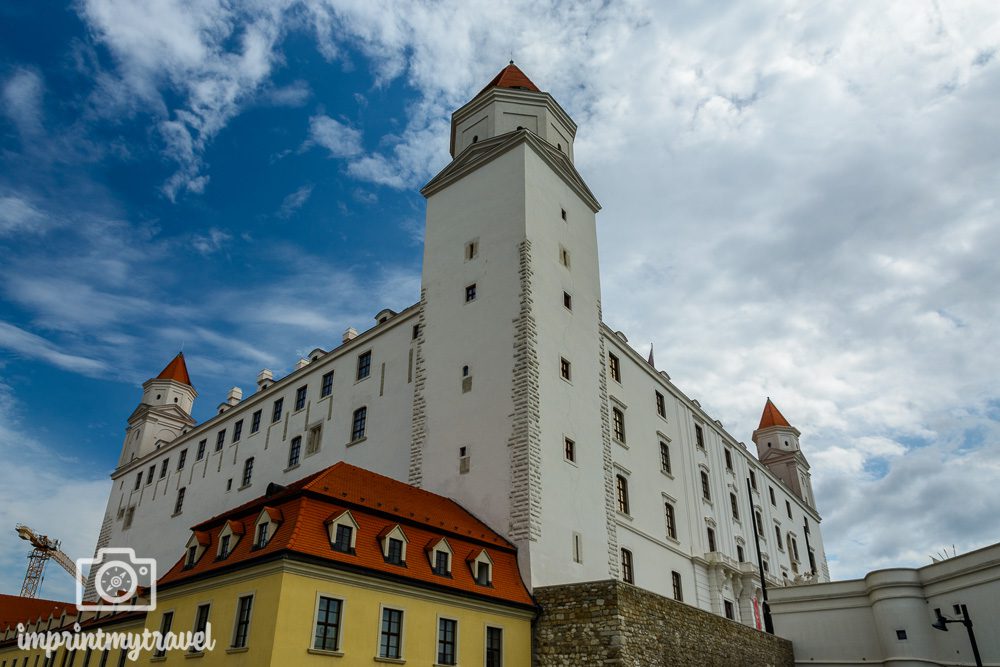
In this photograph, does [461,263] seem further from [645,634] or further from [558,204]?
[645,634]

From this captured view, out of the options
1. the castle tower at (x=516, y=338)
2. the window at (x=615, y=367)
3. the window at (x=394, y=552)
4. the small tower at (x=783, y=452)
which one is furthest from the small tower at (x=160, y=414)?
the small tower at (x=783, y=452)

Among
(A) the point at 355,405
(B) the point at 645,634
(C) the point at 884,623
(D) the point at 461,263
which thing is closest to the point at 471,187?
(D) the point at 461,263

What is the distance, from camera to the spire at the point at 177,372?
5967cm

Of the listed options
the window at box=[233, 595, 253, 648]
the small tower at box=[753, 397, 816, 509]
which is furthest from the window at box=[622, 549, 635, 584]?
the small tower at box=[753, 397, 816, 509]

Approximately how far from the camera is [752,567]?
41.5m

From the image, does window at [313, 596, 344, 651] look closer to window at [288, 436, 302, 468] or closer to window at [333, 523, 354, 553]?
window at [333, 523, 354, 553]

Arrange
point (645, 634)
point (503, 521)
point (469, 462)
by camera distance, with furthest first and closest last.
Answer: point (469, 462), point (503, 521), point (645, 634)

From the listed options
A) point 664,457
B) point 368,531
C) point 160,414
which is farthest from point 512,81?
point 160,414

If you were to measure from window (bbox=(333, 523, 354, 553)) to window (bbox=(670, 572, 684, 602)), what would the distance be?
66.9 ft

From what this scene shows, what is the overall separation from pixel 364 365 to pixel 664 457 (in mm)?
16163

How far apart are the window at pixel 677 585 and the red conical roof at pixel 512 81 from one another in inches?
973

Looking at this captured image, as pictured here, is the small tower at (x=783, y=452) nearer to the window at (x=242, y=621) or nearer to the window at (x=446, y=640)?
the window at (x=446, y=640)

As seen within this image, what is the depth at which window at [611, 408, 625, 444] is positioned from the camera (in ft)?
114

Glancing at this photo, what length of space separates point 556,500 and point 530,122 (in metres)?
18.9
